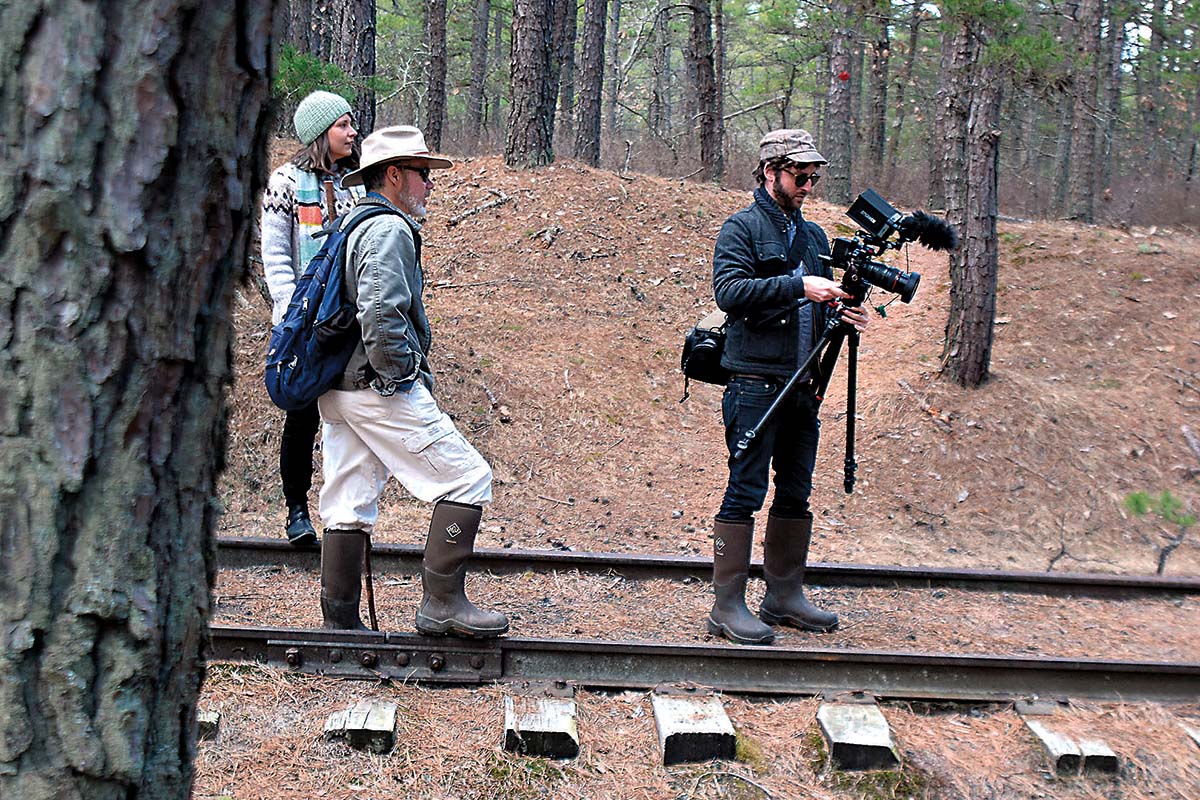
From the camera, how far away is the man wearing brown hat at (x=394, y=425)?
14.0 feet

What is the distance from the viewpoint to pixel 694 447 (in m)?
8.81

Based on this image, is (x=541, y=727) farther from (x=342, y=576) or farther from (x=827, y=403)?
(x=827, y=403)

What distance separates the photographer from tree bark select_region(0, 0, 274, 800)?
166 centimetres

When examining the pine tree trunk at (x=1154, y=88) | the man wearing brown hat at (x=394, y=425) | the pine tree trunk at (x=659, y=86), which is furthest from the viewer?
the pine tree trunk at (x=659, y=86)

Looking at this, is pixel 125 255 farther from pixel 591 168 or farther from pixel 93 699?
pixel 591 168

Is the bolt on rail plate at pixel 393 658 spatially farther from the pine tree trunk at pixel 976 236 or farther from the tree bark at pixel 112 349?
the pine tree trunk at pixel 976 236

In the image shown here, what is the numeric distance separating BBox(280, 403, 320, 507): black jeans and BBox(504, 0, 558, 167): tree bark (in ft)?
26.0

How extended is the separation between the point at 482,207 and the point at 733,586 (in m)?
8.10

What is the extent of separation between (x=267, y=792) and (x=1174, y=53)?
960 inches

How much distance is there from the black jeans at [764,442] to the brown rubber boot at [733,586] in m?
0.07

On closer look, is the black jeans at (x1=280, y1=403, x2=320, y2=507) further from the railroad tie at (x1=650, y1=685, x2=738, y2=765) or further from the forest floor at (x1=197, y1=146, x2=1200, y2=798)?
the railroad tie at (x1=650, y1=685, x2=738, y2=765)

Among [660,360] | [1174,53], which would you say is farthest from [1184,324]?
[1174,53]

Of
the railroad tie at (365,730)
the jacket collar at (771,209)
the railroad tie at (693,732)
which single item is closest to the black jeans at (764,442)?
the jacket collar at (771,209)

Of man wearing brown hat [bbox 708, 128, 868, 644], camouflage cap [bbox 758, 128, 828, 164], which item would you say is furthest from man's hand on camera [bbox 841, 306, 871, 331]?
camouflage cap [bbox 758, 128, 828, 164]
